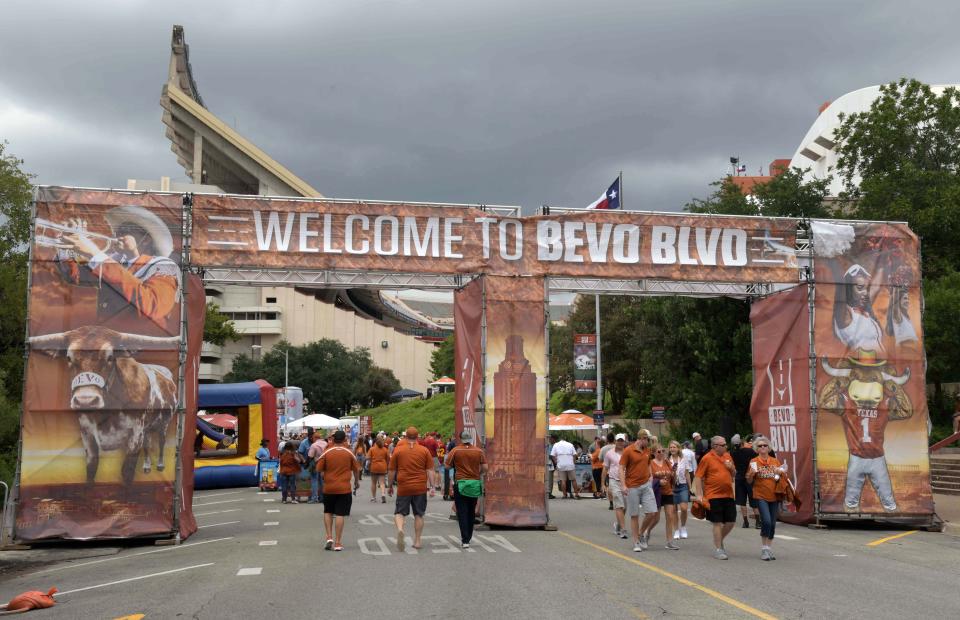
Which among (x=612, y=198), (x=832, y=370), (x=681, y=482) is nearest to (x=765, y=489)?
(x=681, y=482)

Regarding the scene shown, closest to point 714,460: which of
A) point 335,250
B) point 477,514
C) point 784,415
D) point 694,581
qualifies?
point 694,581

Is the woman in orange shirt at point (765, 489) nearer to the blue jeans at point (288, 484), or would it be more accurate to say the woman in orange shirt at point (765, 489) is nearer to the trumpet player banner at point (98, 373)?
the trumpet player banner at point (98, 373)

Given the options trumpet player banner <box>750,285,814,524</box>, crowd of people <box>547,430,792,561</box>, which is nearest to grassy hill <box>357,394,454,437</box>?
trumpet player banner <box>750,285,814,524</box>

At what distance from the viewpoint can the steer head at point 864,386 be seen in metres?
18.4

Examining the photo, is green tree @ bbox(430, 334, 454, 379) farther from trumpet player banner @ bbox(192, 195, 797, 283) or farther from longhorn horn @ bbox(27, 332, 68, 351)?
longhorn horn @ bbox(27, 332, 68, 351)

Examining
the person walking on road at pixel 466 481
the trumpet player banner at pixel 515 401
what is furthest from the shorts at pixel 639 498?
the trumpet player banner at pixel 515 401

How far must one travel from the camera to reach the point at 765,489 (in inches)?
511

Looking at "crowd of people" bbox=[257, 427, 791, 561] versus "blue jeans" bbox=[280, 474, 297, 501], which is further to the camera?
"blue jeans" bbox=[280, 474, 297, 501]

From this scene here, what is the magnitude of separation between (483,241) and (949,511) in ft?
41.6

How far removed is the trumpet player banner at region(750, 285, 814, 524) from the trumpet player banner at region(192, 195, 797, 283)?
1.03 meters

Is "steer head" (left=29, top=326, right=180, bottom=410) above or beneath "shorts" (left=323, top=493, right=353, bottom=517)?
above

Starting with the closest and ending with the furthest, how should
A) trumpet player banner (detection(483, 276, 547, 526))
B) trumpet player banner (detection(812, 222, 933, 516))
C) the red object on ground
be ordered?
the red object on ground < trumpet player banner (detection(483, 276, 547, 526)) < trumpet player banner (detection(812, 222, 933, 516))

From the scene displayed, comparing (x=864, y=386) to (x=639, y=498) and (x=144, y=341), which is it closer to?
(x=639, y=498)

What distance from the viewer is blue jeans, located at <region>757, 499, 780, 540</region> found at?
12750 millimetres
